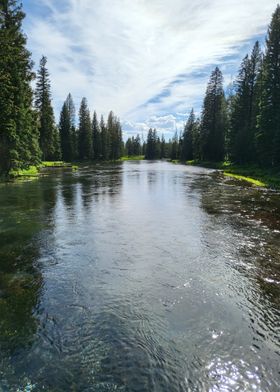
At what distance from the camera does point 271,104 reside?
1503 inches

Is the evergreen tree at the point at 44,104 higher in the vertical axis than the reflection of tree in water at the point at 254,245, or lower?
higher

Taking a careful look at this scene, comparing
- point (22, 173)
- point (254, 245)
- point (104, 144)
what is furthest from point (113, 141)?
point (254, 245)

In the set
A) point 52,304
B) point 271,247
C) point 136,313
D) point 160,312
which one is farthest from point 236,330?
point 271,247

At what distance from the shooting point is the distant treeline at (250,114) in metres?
37.6

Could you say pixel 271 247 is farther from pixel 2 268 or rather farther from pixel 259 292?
pixel 2 268

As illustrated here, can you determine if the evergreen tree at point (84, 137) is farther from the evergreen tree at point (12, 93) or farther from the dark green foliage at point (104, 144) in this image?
the evergreen tree at point (12, 93)

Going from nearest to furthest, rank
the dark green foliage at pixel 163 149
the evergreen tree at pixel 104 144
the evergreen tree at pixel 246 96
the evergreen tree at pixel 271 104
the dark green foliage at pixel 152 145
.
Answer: the evergreen tree at pixel 271 104 → the evergreen tree at pixel 246 96 → the evergreen tree at pixel 104 144 → the dark green foliage at pixel 152 145 → the dark green foliage at pixel 163 149

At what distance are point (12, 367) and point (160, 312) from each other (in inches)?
130

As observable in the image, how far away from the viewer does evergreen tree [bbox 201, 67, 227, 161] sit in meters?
63.4

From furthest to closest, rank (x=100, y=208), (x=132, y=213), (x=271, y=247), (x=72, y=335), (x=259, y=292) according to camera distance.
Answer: (x=100, y=208), (x=132, y=213), (x=271, y=247), (x=259, y=292), (x=72, y=335)

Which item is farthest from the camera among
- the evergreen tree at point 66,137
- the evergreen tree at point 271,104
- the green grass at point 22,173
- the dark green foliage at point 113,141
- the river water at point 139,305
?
the dark green foliage at point 113,141

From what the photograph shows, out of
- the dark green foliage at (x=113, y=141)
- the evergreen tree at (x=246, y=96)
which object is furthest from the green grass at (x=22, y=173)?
the dark green foliage at (x=113, y=141)

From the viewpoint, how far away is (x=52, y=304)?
7746 millimetres

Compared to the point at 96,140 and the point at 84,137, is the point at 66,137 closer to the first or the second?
the point at 84,137
